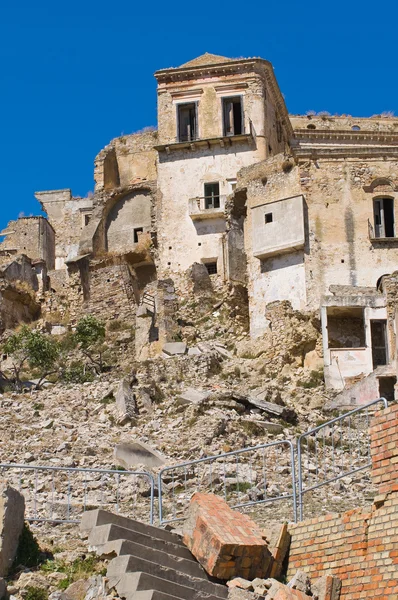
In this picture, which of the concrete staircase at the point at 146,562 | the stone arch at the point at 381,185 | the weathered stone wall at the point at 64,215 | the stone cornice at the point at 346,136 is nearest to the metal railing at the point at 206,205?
the stone arch at the point at 381,185

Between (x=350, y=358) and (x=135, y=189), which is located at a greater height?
(x=135, y=189)

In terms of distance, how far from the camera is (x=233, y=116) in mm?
41719

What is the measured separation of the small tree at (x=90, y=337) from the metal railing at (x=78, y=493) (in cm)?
1353

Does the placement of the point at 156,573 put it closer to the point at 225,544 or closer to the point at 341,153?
the point at 225,544

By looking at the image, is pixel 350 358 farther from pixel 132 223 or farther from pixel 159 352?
pixel 132 223

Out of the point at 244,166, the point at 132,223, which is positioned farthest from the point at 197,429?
the point at 132,223

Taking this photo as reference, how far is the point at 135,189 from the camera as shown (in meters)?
44.9

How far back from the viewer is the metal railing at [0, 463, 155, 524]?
56.9 ft

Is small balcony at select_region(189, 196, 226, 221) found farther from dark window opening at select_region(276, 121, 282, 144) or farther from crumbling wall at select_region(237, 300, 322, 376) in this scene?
crumbling wall at select_region(237, 300, 322, 376)

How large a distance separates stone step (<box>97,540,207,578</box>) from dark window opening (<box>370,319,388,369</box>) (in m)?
18.2

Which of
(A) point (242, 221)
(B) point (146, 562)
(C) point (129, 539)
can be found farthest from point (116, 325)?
(B) point (146, 562)

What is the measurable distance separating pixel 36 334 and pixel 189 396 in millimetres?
8452

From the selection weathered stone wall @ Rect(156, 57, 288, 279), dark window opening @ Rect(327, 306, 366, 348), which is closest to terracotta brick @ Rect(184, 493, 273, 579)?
dark window opening @ Rect(327, 306, 366, 348)

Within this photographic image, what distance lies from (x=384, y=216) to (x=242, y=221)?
16.5ft
